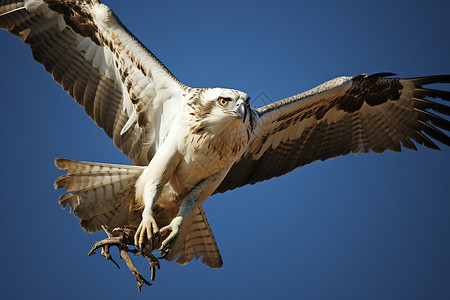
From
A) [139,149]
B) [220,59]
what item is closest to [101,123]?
[139,149]

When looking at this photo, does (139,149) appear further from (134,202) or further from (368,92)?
(368,92)

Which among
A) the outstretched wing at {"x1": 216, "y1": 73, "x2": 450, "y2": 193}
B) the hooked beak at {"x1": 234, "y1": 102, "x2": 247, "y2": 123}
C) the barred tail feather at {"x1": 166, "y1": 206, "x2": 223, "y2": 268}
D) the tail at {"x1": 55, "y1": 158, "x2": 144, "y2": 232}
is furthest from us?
the outstretched wing at {"x1": 216, "y1": 73, "x2": 450, "y2": 193}

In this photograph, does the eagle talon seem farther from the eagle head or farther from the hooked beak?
the hooked beak

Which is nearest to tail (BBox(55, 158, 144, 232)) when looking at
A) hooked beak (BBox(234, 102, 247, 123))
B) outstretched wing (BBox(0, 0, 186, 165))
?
outstretched wing (BBox(0, 0, 186, 165))

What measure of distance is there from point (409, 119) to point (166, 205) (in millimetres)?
3708

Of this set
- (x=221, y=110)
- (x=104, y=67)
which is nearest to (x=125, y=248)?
(x=221, y=110)

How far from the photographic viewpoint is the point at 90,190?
6.48 meters

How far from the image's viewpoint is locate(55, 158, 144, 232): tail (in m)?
6.42

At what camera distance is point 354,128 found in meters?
8.38

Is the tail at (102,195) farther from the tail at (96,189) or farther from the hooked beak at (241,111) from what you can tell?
the hooked beak at (241,111)

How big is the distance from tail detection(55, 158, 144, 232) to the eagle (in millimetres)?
11

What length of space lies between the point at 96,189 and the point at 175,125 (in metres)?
1.08

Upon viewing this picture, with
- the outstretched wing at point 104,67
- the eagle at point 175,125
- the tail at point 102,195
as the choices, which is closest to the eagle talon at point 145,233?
the eagle at point 175,125

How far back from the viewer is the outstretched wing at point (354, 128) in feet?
25.9
